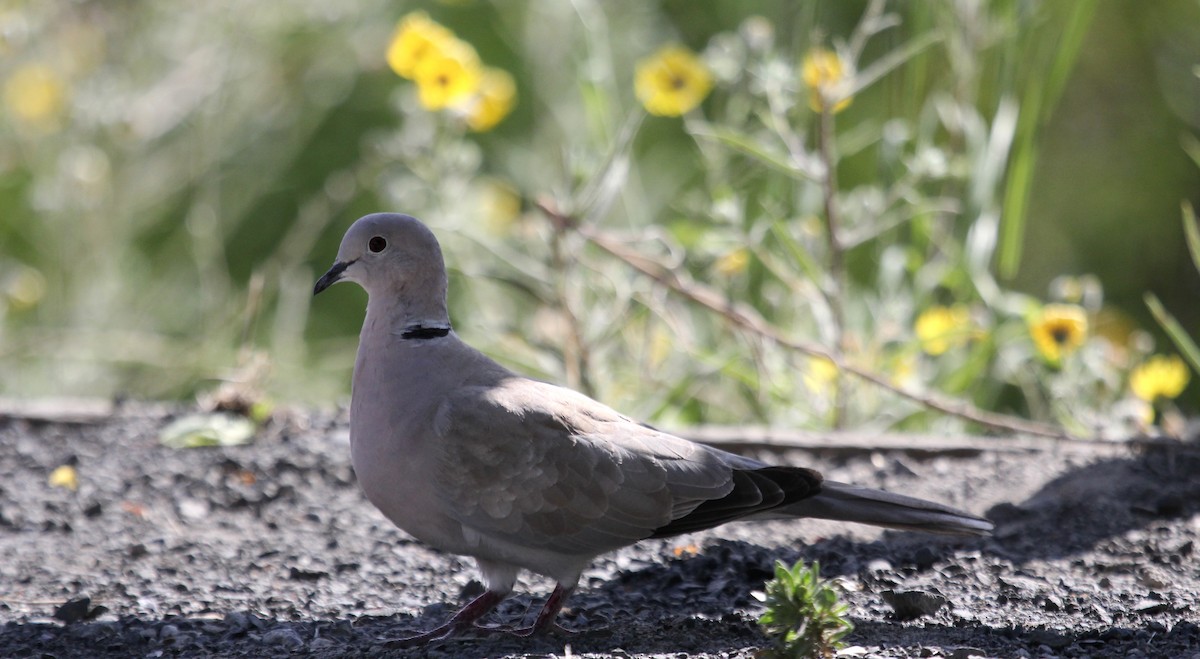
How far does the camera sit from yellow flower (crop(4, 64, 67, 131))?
4980 millimetres

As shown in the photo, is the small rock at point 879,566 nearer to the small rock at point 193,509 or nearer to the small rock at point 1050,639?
the small rock at point 1050,639

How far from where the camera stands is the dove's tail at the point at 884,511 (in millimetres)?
2430

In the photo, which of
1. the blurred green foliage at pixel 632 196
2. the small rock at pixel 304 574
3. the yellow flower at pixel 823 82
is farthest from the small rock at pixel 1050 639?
the yellow flower at pixel 823 82

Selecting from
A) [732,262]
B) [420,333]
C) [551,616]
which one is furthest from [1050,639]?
[732,262]

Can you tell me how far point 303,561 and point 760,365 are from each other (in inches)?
57.4

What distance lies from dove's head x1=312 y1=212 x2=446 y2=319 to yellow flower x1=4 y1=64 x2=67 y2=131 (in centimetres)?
297

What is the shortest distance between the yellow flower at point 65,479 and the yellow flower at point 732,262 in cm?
189

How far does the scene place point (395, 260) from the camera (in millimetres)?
2578

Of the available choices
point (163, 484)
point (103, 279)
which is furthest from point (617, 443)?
point (103, 279)

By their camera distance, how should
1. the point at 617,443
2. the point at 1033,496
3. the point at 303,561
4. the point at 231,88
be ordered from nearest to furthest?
the point at 617,443, the point at 303,561, the point at 1033,496, the point at 231,88

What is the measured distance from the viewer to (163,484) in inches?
129

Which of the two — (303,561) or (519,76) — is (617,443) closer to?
(303,561)

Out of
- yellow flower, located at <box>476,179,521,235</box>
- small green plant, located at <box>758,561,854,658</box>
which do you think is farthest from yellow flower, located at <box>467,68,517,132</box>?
small green plant, located at <box>758,561,854,658</box>

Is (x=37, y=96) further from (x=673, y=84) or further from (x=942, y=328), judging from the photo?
(x=942, y=328)
